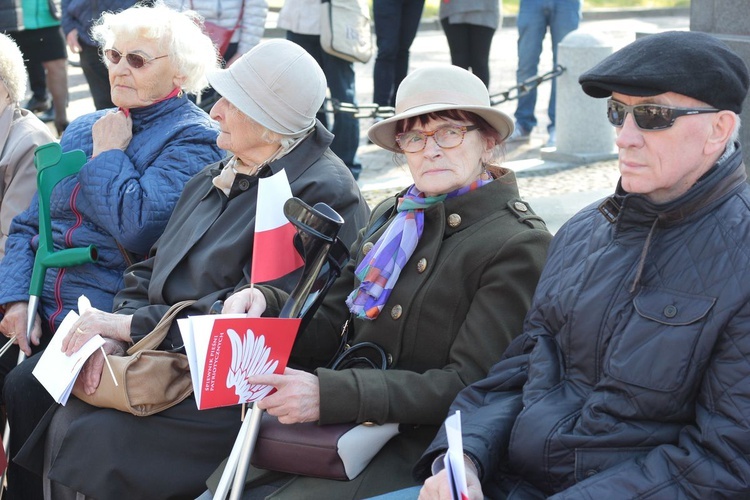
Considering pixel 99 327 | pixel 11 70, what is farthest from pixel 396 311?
pixel 11 70

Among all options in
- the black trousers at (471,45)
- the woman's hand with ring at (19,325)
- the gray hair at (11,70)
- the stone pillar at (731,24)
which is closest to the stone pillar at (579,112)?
the black trousers at (471,45)

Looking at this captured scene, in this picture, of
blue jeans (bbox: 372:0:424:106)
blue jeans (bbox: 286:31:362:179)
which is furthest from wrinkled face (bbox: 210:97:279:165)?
blue jeans (bbox: 372:0:424:106)

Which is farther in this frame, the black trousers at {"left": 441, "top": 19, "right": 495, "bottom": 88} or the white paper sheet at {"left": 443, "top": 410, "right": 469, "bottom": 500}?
the black trousers at {"left": 441, "top": 19, "right": 495, "bottom": 88}

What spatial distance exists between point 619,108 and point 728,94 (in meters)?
0.24

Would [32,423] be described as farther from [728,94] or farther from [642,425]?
[728,94]

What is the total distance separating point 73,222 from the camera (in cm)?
420

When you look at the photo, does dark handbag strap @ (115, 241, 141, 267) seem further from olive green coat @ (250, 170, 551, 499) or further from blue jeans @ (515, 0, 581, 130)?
blue jeans @ (515, 0, 581, 130)

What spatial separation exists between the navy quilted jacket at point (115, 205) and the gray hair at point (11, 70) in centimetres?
66

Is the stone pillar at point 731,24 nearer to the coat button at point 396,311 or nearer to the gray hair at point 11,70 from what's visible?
the coat button at point 396,311

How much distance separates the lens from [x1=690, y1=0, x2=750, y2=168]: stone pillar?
5.17 metres

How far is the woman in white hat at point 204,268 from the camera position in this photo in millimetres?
3230

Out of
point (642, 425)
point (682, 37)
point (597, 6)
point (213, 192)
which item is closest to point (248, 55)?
point (213, 192)

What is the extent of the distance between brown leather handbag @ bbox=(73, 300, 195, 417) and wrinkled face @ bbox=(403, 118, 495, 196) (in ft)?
2.97

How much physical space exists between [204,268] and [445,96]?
103 cm
